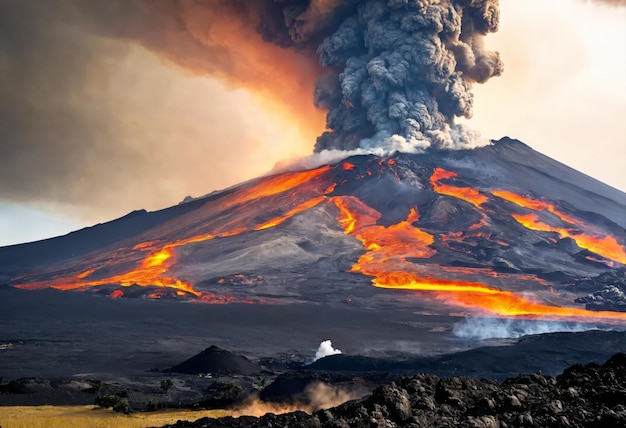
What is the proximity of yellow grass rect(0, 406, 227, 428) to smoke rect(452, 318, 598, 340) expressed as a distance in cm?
3604

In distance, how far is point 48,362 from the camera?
52.2 meters

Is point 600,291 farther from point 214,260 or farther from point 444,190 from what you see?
point 214,260

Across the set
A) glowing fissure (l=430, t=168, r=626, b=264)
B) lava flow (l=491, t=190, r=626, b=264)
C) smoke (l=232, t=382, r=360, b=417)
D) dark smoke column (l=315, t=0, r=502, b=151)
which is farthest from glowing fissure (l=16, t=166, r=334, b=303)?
smoke (l=232, t=382, r=360, b=417)

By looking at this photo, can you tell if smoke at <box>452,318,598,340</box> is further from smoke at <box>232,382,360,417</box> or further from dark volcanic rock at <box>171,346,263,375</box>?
smoke at <box>232,382,360,417</box>

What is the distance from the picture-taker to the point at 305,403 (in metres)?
34.5

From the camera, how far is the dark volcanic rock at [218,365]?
1890 inches

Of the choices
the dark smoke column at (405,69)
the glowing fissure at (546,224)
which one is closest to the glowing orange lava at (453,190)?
the glowing fissure at (546,224)

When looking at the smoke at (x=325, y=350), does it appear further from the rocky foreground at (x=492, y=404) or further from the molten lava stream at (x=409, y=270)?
the rocky foreground at (x=492, y=404)

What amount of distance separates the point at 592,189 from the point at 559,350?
77.8 meters

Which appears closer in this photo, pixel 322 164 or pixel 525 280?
pixel 525 280

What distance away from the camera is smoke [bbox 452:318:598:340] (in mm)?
64875

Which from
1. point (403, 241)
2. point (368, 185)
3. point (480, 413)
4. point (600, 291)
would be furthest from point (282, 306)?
point (480, 413)

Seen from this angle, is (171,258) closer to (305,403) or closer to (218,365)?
(218,365)

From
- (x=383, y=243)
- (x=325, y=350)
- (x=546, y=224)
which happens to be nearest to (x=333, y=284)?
(x=383, y=243)
